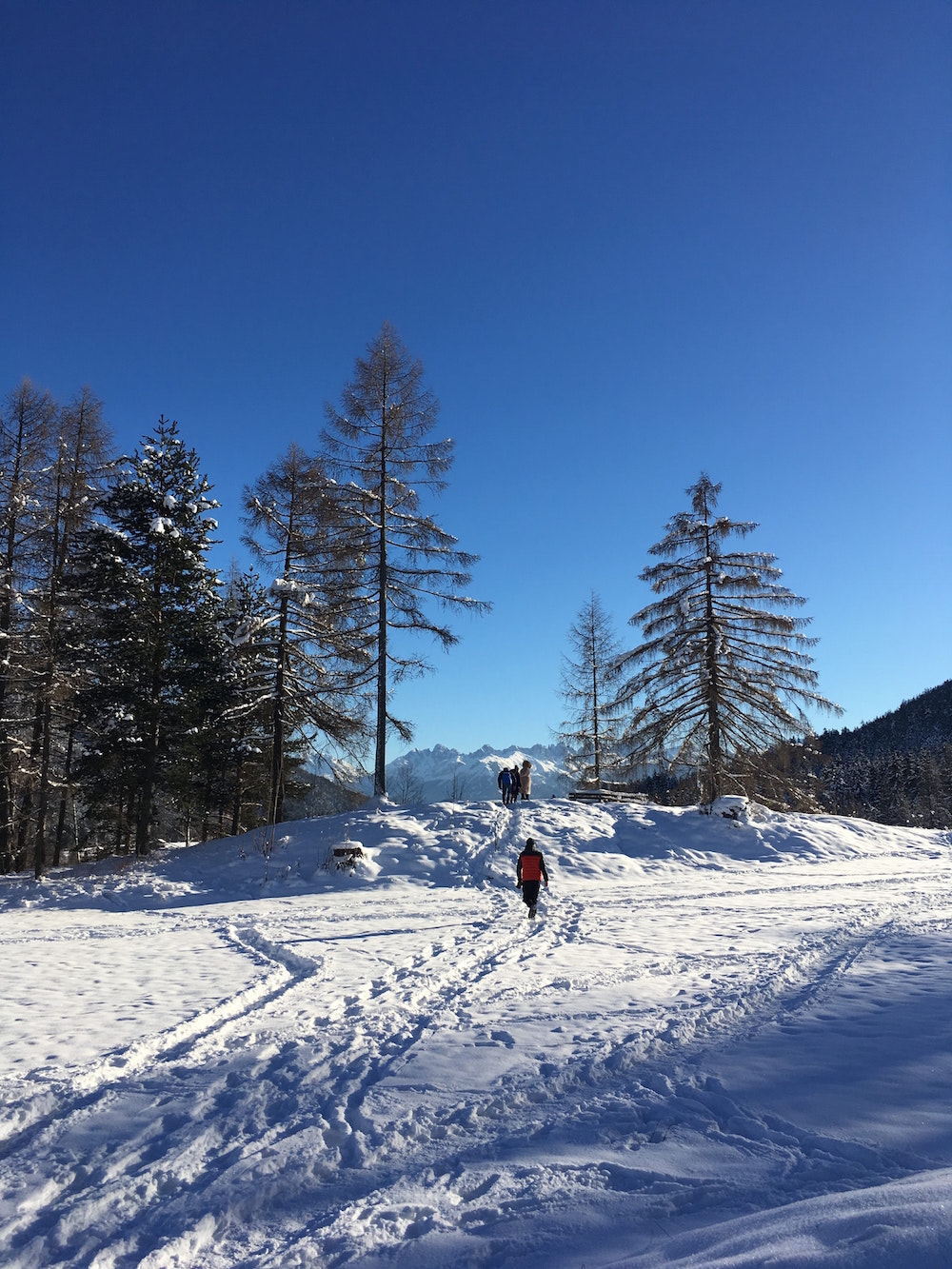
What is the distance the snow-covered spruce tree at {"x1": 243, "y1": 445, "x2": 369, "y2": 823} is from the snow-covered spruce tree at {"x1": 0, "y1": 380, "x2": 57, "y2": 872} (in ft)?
19.4

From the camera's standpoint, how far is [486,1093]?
517cm

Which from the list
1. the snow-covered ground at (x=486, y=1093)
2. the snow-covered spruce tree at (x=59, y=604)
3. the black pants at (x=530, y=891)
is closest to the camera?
the snow-covered ground at (x=486, y=1093)

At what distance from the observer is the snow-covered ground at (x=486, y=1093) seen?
3.48 metres

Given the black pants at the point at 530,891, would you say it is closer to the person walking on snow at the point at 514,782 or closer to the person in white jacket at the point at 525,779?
the person in white jacket at the point at 525,779

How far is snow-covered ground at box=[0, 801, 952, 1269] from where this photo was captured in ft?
11.4

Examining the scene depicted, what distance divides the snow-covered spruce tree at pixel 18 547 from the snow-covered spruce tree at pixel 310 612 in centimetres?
592

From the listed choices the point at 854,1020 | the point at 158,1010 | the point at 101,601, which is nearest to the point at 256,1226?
the point at 158,1010

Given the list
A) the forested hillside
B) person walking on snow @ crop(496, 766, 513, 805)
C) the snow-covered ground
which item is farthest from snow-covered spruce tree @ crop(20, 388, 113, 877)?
the forested hillside

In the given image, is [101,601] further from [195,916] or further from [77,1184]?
[77,1184]

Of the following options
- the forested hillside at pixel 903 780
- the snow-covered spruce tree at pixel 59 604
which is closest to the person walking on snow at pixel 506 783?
the snow-covered spruce tree at pixel 59 604

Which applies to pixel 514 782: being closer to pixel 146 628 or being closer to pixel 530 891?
pixel 530 891

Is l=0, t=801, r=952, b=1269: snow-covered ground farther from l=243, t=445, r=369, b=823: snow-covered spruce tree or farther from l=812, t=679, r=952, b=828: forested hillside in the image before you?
l=812, t=679, r=952, b=828: forested hillside

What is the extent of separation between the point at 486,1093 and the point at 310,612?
59.5ft

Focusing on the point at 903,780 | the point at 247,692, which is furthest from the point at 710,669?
the point at 903,780
